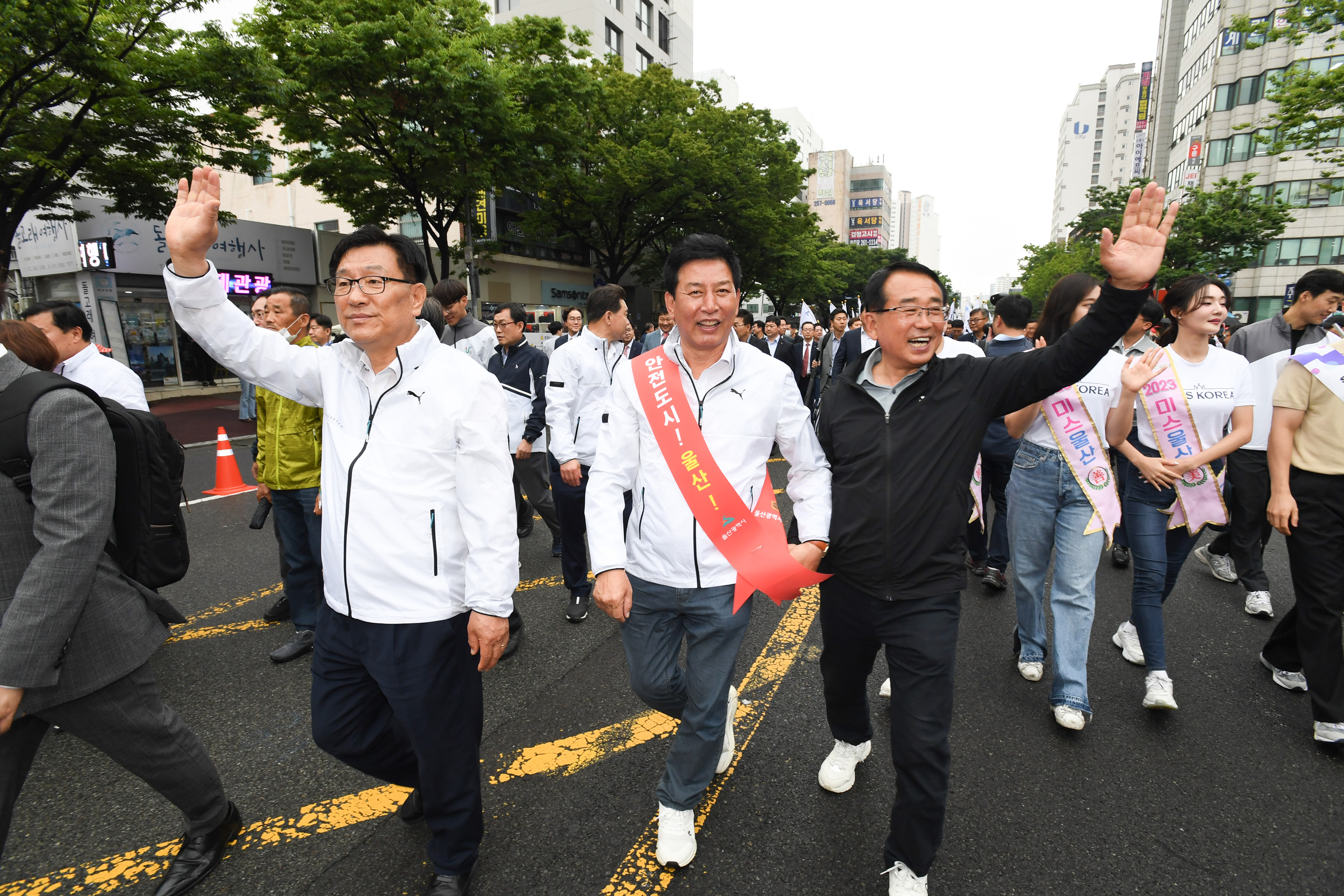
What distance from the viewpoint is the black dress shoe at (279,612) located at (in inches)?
163

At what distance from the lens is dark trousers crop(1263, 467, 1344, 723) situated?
110 inches

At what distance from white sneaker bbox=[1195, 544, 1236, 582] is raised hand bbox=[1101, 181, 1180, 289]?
398 centimetres

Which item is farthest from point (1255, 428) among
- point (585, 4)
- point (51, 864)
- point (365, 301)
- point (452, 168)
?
point (585, 4)

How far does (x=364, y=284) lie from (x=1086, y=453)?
288 cm

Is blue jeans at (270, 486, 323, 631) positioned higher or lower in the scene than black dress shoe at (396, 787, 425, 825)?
higher

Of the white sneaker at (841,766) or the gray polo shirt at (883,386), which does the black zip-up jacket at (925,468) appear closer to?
the gray polo shirt at (883,386)

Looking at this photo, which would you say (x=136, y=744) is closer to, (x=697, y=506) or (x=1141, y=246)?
Result: (x=697, y=506)

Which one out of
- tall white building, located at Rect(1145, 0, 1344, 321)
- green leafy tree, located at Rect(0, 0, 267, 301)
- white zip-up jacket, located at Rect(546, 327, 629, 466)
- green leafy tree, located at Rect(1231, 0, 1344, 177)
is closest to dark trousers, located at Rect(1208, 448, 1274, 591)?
white zip-up jacket, located at Rect(546, 327, 629, 466)

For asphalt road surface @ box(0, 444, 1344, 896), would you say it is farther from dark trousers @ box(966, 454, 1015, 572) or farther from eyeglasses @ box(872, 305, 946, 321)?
eyeglasses @ box(872, 305, 946, 321)

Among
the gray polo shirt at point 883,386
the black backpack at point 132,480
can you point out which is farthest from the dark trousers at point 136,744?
the gray polo shirt at point 883,386

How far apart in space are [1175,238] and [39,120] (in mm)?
31887

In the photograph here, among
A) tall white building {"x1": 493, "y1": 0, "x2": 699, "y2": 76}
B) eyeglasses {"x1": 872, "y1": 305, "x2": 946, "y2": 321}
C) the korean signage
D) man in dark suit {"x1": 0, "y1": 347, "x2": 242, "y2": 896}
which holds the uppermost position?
tall white building {"x1": 493, "y1": 0, "x2": 699, "y2": 76}

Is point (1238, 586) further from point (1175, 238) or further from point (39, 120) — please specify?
point (1175, 238)

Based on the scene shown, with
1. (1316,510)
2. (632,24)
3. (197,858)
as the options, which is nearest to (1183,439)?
(1316,510)
